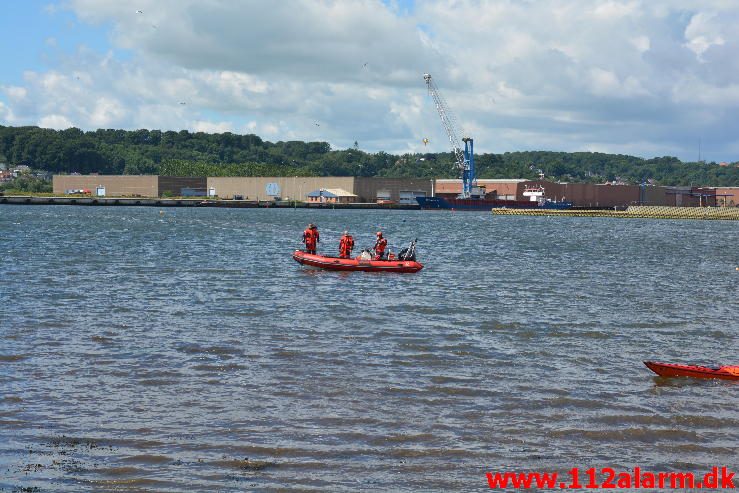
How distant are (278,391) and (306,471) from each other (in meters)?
4.94

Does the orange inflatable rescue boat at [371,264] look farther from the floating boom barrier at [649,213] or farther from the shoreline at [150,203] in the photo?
the shoreline at [150,203]

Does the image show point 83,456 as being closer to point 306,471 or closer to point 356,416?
point 306,471

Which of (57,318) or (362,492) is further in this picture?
(57,318)

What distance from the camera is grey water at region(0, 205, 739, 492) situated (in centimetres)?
1420

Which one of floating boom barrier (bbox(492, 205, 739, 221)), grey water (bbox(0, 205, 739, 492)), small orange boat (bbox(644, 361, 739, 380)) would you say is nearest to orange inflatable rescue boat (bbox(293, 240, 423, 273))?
grey water (bbox(0, 205, 739, 492))

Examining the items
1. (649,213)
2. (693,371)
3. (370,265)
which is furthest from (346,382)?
(649,213)

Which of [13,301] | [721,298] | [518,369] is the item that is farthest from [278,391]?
[721,298]

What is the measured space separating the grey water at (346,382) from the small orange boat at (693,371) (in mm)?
289

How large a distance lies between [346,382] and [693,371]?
7.34m

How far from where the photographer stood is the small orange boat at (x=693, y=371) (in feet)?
66.2

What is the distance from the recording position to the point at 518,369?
21.3 metres

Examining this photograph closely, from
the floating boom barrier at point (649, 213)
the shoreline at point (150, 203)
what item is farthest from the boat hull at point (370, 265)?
the shoreline at point (150, 203)

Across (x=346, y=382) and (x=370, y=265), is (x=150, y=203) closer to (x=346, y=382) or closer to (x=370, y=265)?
(x=370, y=265)

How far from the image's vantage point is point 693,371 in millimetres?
20312
